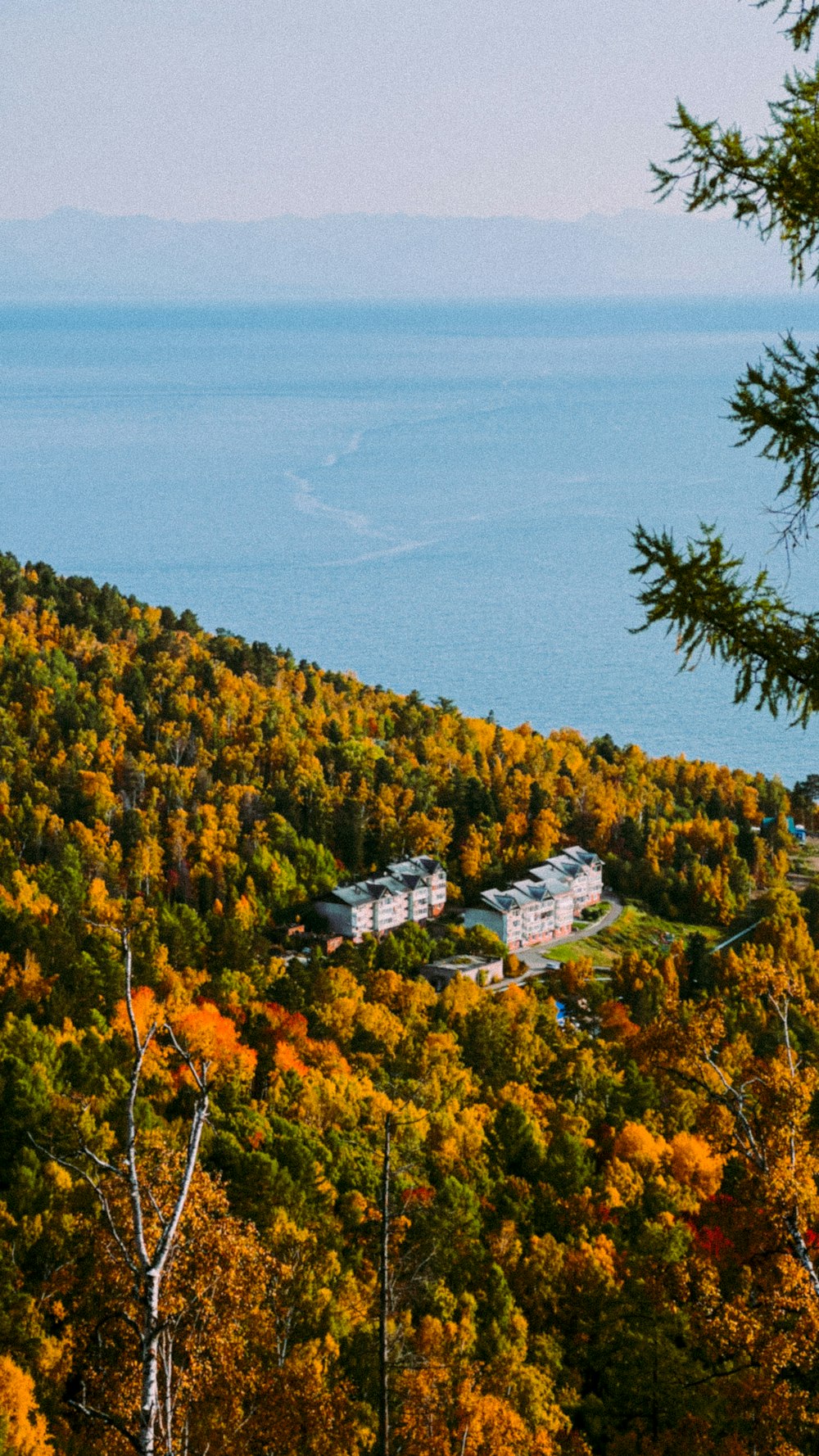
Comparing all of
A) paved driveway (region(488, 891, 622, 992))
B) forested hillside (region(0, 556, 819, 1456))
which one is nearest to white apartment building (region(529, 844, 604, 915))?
paved driveway (region(488, 891, 622, 992))

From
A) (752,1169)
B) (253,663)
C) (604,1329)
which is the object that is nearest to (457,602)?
(253,663)

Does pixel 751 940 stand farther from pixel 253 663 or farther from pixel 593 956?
pixel 253 663

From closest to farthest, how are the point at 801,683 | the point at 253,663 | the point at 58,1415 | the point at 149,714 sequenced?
the point at 801,683, the point at 58,1415, the point at 149,714, the point at 253,663

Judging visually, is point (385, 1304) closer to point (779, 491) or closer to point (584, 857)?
point (779, 491)

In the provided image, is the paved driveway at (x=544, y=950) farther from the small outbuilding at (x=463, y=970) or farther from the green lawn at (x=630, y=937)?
the small outbuilding at (x=463, y=970)

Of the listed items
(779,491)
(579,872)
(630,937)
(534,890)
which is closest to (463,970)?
(534,890)

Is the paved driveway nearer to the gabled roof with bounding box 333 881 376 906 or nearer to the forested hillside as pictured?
the forested hillside
